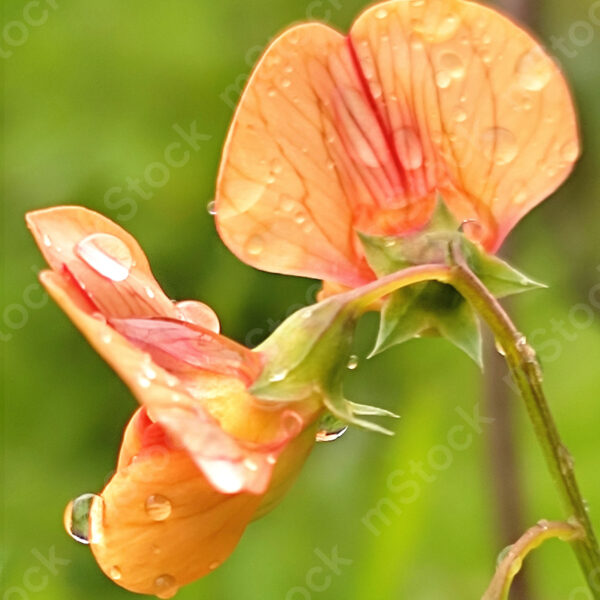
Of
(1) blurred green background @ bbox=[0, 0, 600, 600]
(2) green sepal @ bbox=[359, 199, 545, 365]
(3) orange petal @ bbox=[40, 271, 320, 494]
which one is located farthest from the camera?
(1) blurred green background @ bbox=[0, 0, 600, 600]

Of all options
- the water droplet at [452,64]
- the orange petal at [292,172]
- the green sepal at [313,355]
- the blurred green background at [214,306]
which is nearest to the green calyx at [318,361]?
the green sepal at [313,355]

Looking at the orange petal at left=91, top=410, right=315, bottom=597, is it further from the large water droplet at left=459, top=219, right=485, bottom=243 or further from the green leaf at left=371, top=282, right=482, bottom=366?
the large water droplet at left=459, top=219, right=485, bottom=243

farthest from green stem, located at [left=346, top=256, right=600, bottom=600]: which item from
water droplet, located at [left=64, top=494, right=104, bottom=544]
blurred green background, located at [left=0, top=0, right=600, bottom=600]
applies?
blurred green background, located at [left=0, top=0, right=600, bottom=600]

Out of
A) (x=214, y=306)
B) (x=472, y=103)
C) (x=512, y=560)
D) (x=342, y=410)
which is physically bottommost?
(x=214, y=306)

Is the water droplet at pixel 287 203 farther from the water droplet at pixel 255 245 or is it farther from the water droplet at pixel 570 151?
the water droplet at pixel 570 151

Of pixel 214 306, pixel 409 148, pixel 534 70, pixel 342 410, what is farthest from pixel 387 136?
pixel 214 306

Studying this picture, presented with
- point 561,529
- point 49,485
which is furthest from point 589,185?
point 561,529

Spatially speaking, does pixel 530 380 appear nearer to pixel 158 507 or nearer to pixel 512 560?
pixel 512 560
